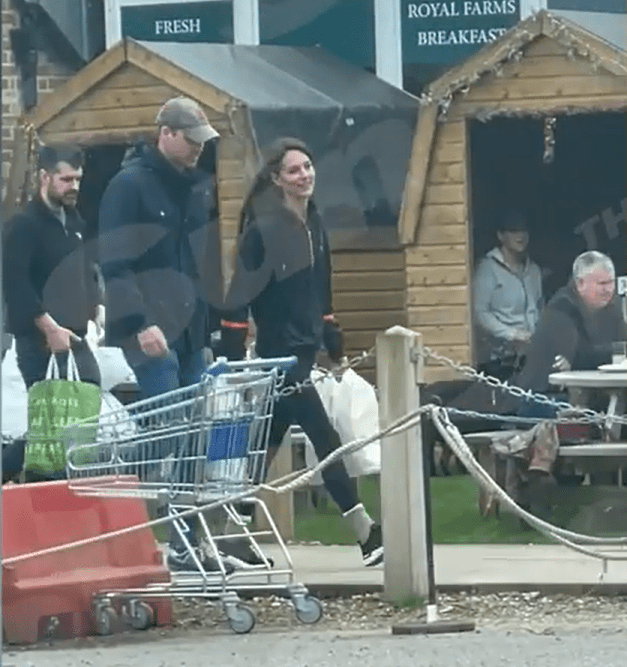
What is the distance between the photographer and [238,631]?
30.5 ft

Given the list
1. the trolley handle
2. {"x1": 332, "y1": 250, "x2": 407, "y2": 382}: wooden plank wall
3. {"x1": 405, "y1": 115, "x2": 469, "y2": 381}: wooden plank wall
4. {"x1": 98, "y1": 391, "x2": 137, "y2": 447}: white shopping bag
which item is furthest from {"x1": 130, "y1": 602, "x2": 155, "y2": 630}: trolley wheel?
{"x1": 405, "y1": 115, "x2": 469, "y2": 381}: wooden plank wall

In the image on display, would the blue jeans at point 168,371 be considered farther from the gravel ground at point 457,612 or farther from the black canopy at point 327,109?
the black canopy at point 327,109

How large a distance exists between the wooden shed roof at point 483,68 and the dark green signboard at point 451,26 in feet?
0.16

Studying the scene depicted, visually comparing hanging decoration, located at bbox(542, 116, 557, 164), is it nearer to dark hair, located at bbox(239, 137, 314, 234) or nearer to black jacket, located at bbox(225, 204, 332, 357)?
dark hair, located at bbox(239, 137, 314, 234)

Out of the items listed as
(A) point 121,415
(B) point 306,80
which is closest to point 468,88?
(B) point 306,80

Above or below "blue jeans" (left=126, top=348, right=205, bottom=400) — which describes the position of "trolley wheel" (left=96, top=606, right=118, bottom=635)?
below

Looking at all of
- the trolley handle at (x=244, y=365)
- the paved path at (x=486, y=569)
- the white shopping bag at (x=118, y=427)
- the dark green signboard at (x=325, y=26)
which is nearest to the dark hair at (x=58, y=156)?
the dark green signboard at (x=325, y=26)

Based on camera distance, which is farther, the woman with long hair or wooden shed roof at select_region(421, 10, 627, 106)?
wooden shed roof at select_region(421, 10, 627, 106)

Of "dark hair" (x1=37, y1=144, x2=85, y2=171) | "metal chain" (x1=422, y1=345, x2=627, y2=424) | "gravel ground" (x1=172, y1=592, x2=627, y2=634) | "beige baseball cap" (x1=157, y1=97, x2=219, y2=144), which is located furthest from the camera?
"dark hair" (x1=37, y1=144, x2=85, y2=171)

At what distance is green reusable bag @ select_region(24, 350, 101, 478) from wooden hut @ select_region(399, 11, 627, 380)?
2467mm

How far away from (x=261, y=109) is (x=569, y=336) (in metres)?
1.78

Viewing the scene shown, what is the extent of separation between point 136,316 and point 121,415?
1.43 meters

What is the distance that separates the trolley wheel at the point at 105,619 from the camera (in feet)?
30.6

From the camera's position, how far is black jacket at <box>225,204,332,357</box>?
36.9 feet
